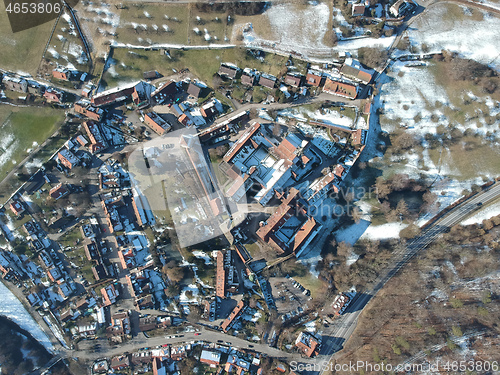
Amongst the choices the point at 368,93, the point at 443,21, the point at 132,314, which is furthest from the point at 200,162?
the point at 443,21

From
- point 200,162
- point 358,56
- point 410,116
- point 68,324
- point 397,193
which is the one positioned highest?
point 358,56

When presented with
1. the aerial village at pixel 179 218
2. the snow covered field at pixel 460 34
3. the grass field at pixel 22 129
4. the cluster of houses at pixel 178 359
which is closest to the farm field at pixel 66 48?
the aerial village at pixel 179 218

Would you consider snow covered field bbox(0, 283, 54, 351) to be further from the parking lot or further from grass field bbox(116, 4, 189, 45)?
grass field bbox(116, 4, 189, 45)

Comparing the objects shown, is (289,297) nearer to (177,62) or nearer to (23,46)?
(177,62)

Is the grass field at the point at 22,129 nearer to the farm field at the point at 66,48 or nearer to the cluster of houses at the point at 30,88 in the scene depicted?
the cluster of houses at the point at 30,88

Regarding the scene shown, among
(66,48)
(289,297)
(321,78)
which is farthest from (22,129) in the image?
(289,297)

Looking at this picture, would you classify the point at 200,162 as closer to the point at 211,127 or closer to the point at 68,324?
the point at 211,127
